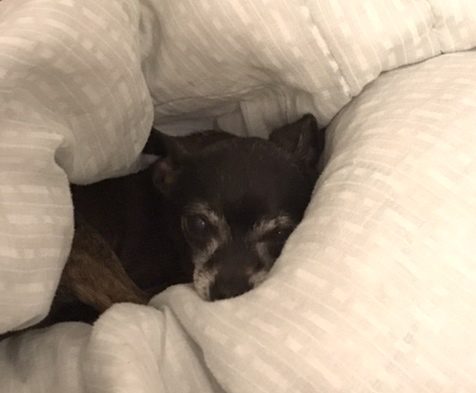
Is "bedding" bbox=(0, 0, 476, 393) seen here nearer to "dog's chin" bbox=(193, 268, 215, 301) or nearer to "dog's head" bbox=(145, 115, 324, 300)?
"dog's chin" bbox=(193, 268, 215, 301)

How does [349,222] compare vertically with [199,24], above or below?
below

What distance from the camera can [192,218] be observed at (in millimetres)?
1436

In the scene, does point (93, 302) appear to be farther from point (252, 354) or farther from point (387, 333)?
point (387, 333)

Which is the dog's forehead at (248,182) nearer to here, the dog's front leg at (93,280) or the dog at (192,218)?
the dog at (192,218)

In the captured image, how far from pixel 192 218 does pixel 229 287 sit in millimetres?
201

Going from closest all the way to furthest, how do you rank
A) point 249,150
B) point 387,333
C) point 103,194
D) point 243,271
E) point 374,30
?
point 387,333 < point 374,30 < point 243,271 < point 249,150 < point 103,194

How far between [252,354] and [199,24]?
1.91 feet

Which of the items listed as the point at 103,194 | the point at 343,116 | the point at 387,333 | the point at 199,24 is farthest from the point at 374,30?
the point at 103,194

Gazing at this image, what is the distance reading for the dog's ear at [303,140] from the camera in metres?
1.39

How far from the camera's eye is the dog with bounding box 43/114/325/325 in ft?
4.32

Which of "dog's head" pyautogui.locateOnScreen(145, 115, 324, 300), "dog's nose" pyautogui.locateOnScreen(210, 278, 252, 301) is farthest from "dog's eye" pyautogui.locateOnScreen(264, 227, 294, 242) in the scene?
"dog's nose" pyautogui.locateOnScreen(210, 278, 252, 301)

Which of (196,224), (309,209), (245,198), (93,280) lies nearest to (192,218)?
(196,224)

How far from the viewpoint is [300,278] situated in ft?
3.30

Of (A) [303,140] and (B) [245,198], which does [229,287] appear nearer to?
(B) [245,198]
